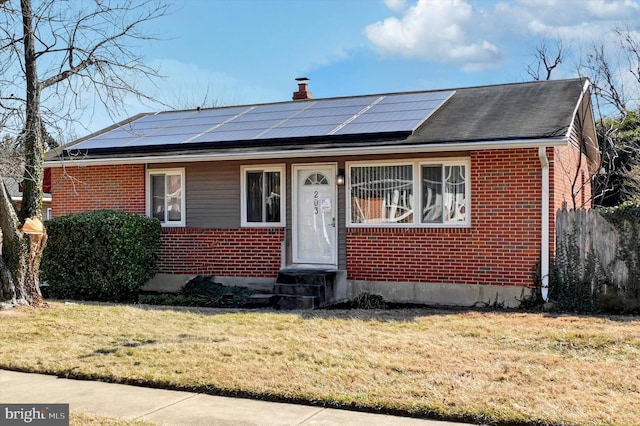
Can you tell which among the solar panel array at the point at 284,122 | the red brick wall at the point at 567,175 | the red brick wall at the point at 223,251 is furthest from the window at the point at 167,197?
the red brick wall at the point at 567,175

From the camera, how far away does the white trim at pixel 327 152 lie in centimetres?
1093

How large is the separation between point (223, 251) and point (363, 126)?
403 centimetres

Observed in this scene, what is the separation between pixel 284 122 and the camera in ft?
47.5

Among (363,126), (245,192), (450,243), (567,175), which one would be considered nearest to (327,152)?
(363,126)

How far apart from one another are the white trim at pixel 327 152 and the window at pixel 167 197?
612 millimetres

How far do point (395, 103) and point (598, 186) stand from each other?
9.25 meters

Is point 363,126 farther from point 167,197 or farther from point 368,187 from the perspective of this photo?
point 167,197

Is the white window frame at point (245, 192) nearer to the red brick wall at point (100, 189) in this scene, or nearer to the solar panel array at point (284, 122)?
the solar panel array at point (284, 122)

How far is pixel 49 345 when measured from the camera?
841 cm

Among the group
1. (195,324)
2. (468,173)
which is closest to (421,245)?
(468,173)

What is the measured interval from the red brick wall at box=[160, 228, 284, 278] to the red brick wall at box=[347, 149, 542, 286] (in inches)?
102

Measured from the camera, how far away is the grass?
18.9 feet

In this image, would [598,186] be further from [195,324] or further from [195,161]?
[195,324]

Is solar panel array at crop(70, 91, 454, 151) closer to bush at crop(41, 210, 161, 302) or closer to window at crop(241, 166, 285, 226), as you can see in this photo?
window at crop(241, 166, 285, 226)
